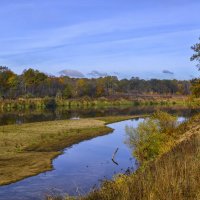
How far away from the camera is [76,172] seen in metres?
32.2

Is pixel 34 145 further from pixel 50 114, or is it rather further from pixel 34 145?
pixel 50 114

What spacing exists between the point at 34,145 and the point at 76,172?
1486cm

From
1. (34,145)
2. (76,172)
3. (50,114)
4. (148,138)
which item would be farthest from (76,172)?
(50,114)

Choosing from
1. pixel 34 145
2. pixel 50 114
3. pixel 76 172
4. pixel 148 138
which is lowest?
pixel 76 172

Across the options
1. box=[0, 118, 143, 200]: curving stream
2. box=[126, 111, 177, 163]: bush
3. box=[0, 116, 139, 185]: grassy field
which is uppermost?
box=[126, 111, 177, 163]: bush

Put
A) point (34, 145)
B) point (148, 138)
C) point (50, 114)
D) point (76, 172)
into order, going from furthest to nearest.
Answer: point (50, 114) < point (34, 145) < point (148, 138) < point (76, 172)

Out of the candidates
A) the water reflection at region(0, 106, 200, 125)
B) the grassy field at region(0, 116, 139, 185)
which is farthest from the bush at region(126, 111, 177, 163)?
the water reflection at region(0, 106, 200, 125)

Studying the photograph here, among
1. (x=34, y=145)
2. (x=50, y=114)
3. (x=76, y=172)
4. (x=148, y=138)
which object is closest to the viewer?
(x=76, y=172)

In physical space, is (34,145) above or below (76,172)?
above

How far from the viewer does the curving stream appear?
83.7 feet

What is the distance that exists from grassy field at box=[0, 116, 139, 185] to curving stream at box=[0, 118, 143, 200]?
116 cm

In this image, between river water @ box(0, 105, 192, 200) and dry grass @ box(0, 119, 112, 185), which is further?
dry grass @ box(0, 119, 112, 185)

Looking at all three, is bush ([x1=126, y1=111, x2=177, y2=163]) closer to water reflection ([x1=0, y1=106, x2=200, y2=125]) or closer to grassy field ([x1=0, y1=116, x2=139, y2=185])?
grassy field ([x1=0, y1=116, x2=139, y2=185])

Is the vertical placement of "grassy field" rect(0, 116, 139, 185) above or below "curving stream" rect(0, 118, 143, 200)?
above
